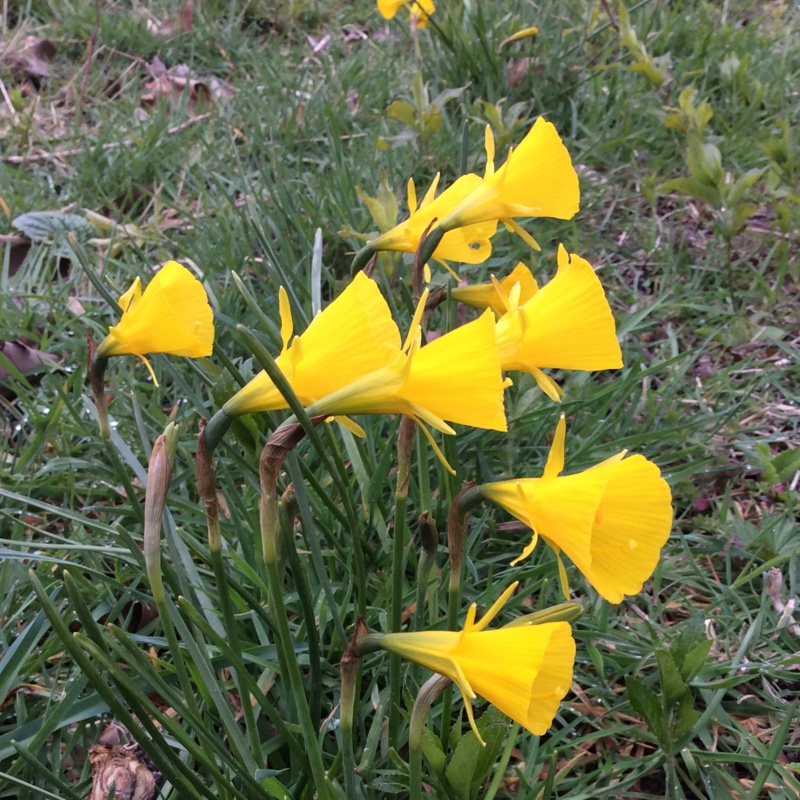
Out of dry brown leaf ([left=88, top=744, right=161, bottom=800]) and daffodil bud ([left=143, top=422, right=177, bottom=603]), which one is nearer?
daffodil bud ([left=143, top=422, right=177, bottom=603])

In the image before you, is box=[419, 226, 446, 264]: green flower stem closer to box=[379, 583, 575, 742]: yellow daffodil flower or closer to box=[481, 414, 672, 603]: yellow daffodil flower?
box=[481, 414, 672, 603]: yellow daffodil flower

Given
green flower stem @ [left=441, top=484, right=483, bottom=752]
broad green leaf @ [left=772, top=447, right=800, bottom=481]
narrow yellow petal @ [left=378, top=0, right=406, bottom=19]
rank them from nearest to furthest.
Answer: green flower stem @ [left=441, top=484, right=483, bottom=752] → broad green leaf @ [left=772, top=447, right=800, bottom=481] → narrow yellow petal @ [left=378, top=0, right=406, bottom=19]

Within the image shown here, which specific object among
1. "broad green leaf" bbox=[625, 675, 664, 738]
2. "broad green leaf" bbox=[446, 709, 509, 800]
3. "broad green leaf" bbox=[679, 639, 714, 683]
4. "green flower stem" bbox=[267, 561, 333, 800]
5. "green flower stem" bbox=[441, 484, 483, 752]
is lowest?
"broad green leaf" bbox=[625, 675, 664, 738]

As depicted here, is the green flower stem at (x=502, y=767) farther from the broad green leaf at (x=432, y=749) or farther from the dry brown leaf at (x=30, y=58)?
the dry brown leaf at (x=30, y=58)

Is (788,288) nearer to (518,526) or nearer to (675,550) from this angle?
(675,550)

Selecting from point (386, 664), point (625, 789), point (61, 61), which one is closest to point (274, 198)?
point (386, 664)

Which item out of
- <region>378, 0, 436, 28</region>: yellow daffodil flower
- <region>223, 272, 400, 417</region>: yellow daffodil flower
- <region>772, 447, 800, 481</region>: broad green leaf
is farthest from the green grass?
<region>378, 0, 436, 28</region>: yellow daffodil flower

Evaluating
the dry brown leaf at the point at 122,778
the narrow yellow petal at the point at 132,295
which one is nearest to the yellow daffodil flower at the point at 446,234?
the narrow yellow petal at the point at 132,295

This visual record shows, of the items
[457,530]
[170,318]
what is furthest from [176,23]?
[457,530]
